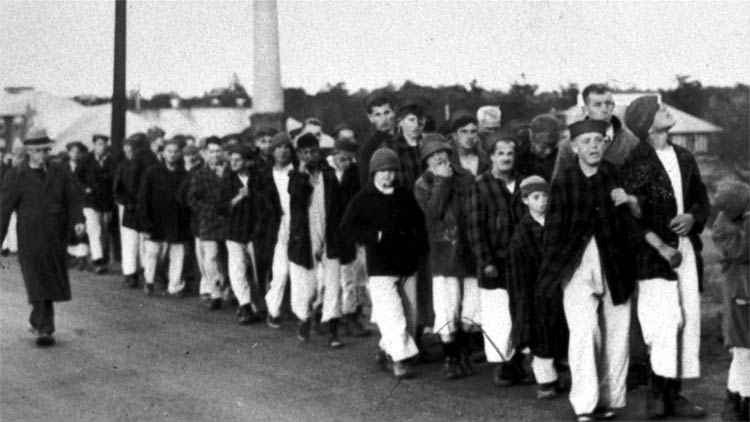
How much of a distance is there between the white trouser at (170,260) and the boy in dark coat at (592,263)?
815 centimetres

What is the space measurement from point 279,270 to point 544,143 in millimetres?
3386

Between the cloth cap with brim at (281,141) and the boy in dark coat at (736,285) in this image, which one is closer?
the boy in dark coat at (736,285)

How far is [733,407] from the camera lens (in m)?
8.08

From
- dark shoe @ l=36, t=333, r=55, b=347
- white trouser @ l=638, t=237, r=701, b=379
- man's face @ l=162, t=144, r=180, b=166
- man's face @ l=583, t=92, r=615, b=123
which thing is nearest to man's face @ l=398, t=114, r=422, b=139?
man's face @ l=583, t=92, r=615, b=123

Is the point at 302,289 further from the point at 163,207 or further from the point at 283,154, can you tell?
the point at 163,207

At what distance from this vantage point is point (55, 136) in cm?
3284

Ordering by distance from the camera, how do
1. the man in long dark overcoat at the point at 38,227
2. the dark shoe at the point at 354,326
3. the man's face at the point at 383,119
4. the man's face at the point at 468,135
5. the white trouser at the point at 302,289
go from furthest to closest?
the man in long dark overcoat at the point at 38,227
the dark shoe at the point at 354,326
the white trouser at the point at 302,289
the man's face at the point at 383,119
the man's face at the point at 468,135

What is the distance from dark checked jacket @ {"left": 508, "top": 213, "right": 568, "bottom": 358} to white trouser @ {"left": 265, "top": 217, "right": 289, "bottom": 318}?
3.64 metres

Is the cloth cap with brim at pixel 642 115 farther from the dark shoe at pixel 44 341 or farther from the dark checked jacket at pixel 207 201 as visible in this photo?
the dark checked jacket at pixel 207 201

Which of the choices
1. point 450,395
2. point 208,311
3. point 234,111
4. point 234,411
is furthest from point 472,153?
point 234,111

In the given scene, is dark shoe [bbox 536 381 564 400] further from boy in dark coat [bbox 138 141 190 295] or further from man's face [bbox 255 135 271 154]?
boy in dark coat [bbox 138 141 190 295]

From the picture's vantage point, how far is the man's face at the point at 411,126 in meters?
11.1

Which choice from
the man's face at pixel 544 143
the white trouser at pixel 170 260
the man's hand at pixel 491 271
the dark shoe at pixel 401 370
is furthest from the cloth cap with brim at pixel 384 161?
the white trouser at pixel 170 260

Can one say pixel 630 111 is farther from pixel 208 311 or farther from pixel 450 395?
pixel 208 311
